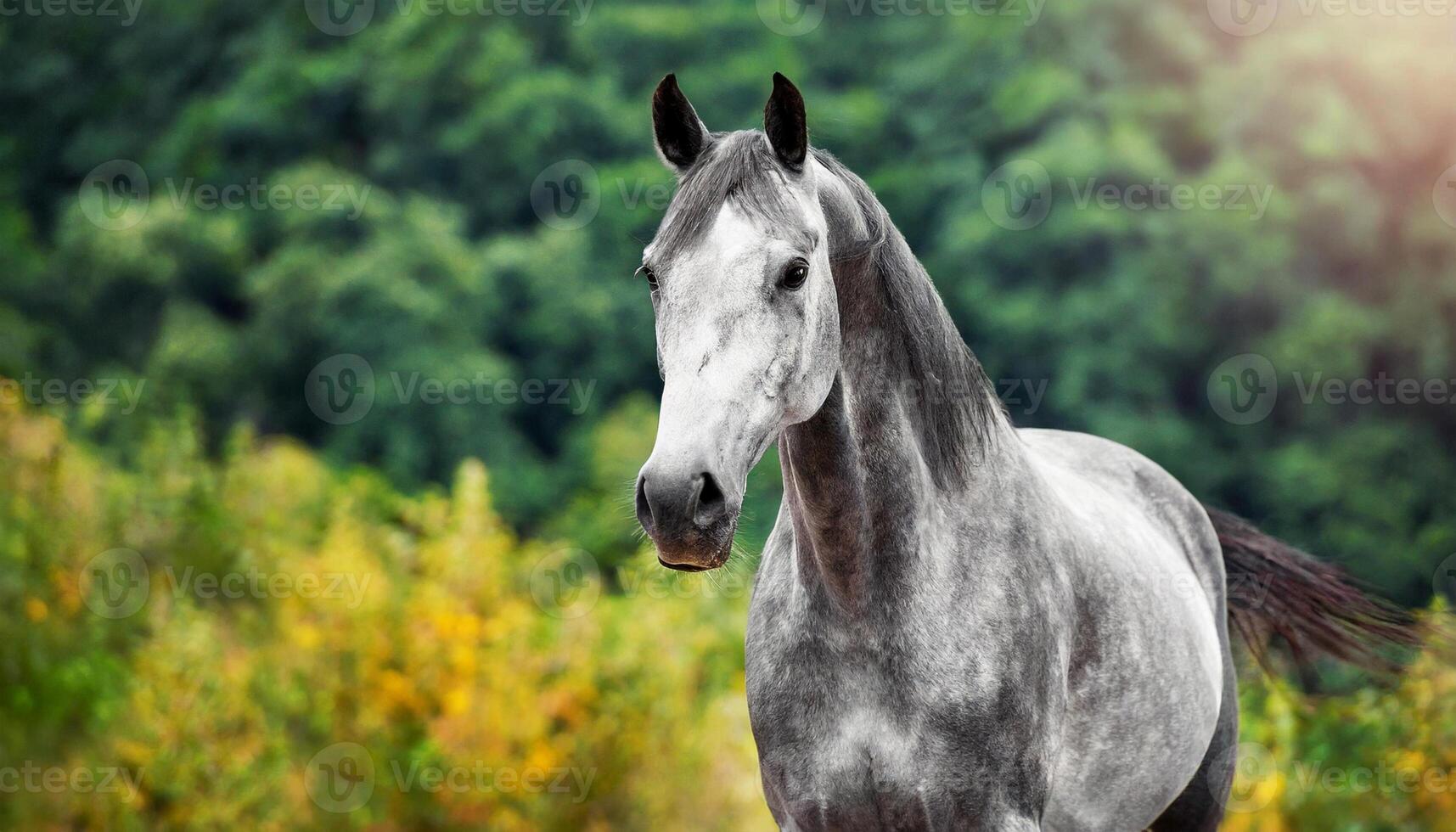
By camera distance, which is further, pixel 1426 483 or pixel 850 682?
pixel 1426 483

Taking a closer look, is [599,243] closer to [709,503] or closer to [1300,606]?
[1300,606]

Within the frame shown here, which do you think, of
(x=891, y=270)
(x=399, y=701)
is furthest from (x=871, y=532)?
(x=399, y=701)

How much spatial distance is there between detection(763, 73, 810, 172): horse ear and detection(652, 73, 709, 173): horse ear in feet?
0.60

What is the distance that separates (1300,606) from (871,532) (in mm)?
2404

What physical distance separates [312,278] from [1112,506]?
16911 mm

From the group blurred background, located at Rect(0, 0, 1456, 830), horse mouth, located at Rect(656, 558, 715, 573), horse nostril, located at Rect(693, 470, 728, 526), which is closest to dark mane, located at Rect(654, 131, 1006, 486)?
horse nostril, located at Rect(693, 470, 728, 526)

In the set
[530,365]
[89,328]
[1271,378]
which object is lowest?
[1271,378]

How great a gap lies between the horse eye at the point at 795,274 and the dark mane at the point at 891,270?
0.09 metres

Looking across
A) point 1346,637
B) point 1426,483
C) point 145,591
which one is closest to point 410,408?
point 145,591

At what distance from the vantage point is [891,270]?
3.00 meters

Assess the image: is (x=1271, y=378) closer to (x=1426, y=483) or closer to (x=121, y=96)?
(x=1426, y=483)

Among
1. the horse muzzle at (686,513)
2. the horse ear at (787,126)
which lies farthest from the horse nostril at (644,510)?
the horse ear at (787,126)

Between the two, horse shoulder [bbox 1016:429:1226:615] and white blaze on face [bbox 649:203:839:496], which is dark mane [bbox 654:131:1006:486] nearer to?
white blaze on face [bbox 649:203:839:496]

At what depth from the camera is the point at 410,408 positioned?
61.0ft
